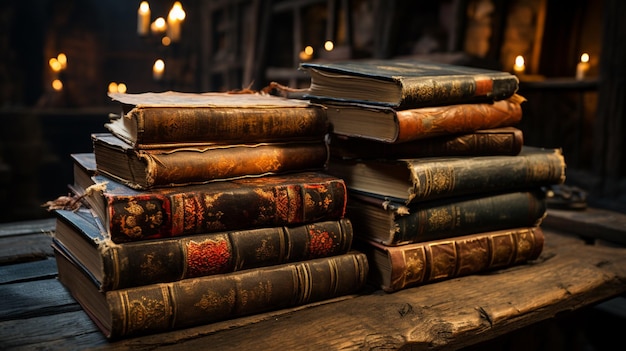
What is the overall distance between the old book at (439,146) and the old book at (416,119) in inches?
1.0

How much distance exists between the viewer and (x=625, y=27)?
297cm

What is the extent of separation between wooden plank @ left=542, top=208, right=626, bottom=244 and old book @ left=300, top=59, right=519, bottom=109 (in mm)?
742

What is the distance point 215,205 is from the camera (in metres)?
1.18

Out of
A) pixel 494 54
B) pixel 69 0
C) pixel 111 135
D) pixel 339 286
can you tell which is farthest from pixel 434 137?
pixel 69 0

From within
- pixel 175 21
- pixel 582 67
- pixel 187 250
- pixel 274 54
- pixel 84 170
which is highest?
pixel 175 21

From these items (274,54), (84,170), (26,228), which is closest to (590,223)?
(84,170)

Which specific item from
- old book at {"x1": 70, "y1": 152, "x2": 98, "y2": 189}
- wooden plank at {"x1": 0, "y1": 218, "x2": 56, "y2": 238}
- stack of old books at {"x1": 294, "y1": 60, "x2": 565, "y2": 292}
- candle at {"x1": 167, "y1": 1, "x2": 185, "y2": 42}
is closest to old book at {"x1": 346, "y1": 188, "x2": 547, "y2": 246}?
stack of old books at {"x1": 294, "y1": 60, "x2": 565, "y2": 292}

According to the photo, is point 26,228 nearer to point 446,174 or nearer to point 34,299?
point 34,299

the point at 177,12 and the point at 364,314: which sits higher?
the point at 177,12

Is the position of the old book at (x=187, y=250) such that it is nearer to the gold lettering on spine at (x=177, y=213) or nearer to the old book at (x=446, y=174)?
the gold lettering on spine at (x=177, y=213)

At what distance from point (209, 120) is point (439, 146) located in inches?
22.5

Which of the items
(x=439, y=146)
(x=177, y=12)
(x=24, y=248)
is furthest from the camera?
(x=177, y=12)

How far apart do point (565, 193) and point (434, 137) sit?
41.0 inches

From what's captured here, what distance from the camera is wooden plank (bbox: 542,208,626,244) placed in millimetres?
1979
